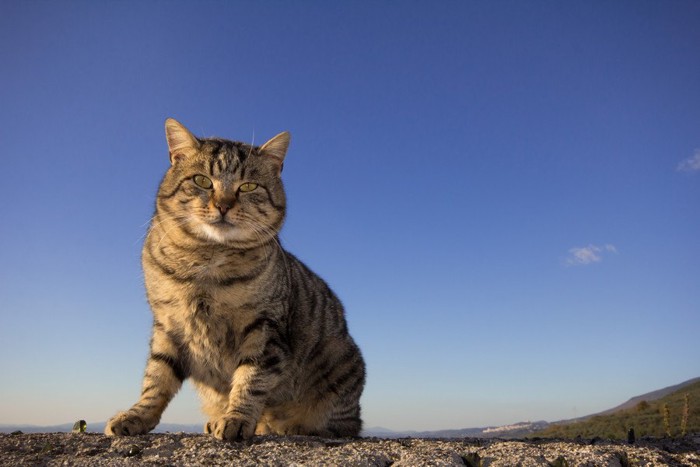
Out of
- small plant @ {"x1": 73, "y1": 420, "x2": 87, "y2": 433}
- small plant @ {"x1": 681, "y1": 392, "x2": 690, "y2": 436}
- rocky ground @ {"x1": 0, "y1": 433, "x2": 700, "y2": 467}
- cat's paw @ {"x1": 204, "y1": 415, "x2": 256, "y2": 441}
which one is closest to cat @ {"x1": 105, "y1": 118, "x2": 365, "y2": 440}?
cat's paw @ {"x1": 204, "y1": 415, "x2": 256, "y2": 441}

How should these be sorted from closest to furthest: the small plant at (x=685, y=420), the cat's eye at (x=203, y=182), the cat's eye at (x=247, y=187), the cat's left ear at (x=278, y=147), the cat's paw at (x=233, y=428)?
the cat's paw at (x=233, y=428) → the cat's eye at (x=203, y=182) → the cat's eye at (x=247, y=187) → the cat's left ear at (x=278, y=147) → the small plant at (x=685, y=420)

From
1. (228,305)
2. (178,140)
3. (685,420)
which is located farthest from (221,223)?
(685,420)

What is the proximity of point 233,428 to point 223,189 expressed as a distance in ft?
9.46

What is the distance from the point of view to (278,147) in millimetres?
7754

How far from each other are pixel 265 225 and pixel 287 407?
2568mm

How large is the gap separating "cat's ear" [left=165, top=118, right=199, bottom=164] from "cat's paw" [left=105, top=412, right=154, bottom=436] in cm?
336

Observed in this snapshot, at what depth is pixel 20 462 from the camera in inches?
201

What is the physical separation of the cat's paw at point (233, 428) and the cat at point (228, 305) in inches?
0.4

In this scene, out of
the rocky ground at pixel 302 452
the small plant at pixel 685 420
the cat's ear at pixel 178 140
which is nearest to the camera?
the rocky ground at pixel 302 452

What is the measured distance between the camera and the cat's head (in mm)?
6688

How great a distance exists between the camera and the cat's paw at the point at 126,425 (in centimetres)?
608

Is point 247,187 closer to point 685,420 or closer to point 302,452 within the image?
point 302,452

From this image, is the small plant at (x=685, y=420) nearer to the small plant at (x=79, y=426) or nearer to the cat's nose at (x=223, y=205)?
the cat's nose at (x=223, y=205)

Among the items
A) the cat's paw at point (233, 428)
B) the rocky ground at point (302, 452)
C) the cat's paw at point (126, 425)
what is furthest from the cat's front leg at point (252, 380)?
the cat's paw at point (126, 425)
